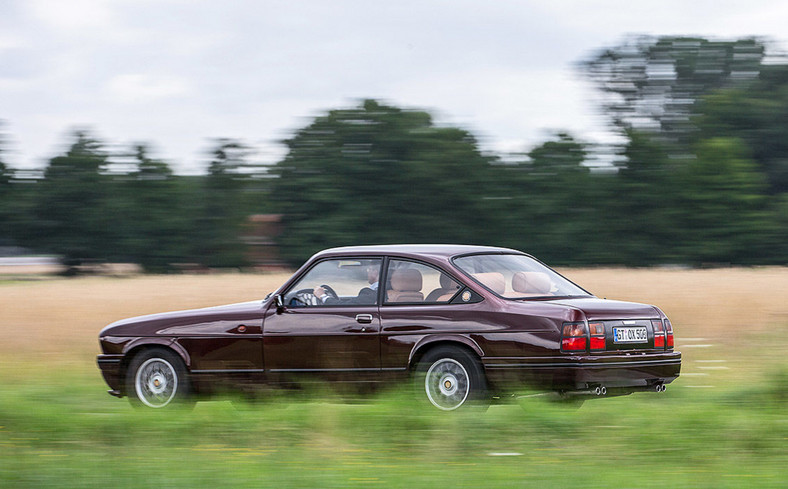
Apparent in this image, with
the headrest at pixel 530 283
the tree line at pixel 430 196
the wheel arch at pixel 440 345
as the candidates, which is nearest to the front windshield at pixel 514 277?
the headrest at pixel 530 283

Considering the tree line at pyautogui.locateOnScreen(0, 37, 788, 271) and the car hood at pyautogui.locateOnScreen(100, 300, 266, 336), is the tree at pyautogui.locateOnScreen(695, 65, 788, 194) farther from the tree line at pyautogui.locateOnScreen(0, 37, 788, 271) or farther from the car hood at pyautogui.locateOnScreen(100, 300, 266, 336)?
the car hood at pyautogui.locateOnScreen(100, 300, 266, 336)

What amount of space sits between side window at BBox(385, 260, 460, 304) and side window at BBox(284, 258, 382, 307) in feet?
0.44

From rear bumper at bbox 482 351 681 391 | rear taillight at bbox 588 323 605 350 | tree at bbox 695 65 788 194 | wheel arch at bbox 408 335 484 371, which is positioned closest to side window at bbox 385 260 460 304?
wheel arch at bbox 408 335 484 371

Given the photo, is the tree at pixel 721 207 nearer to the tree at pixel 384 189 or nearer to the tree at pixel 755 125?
the tree at pixel 755 125

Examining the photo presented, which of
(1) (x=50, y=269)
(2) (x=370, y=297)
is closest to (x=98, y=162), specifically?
(1) (x=50, y=269)

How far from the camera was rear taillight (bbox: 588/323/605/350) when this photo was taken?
7.87m

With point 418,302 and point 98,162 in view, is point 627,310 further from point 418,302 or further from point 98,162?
point 98,162

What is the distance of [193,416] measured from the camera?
761 cm

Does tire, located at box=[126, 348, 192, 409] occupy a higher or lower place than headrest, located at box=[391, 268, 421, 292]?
lower

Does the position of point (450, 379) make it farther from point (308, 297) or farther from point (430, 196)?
point (430, 196)

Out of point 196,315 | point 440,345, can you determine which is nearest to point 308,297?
point 196,315

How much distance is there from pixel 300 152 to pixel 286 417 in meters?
Answer: 56.2

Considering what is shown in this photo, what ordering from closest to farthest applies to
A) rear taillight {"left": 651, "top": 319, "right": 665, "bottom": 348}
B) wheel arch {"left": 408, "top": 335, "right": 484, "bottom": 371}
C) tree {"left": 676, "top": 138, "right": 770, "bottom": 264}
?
wheel arch {"left": 408, "top": 335, "right": 484, "bottom": 371}, rear taillight {"left": 651, "top": 319, "right": 665, "bottom": 348}, tree {"left": 676, "top": 138, "right": 770, "bottom": 264}

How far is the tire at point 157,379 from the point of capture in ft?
29.5
